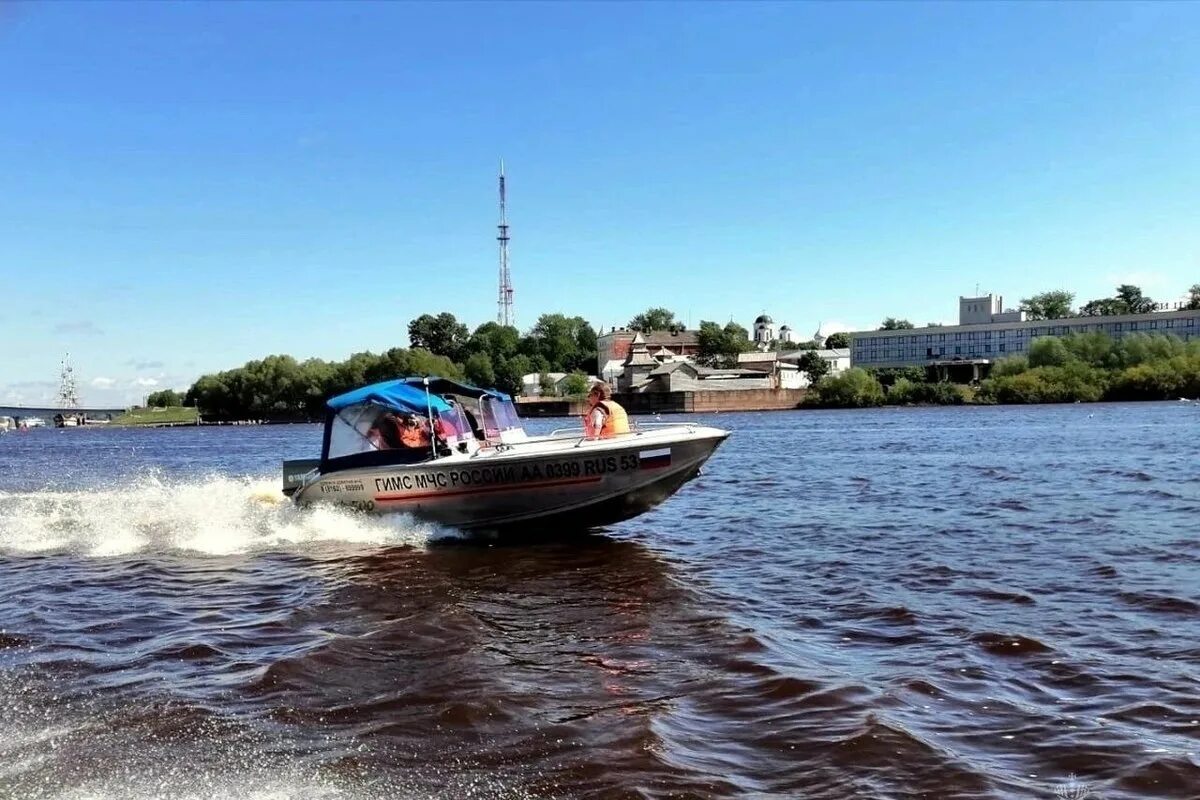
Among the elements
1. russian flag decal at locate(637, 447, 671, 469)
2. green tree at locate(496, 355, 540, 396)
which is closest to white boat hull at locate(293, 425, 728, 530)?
russian flag decal at locate(637, 447, 671, 469)

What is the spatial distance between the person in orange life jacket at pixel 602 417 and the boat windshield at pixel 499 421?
188 centimetres

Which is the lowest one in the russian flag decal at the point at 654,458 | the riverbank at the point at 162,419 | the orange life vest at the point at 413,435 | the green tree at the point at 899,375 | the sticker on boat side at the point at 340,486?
the riverbank at the point at 162,419

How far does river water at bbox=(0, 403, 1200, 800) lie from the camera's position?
6.15 meters

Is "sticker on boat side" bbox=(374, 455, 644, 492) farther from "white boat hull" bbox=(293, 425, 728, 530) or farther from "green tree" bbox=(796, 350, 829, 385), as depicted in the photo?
"green tree" bbox=(796, 350, 829, 385)

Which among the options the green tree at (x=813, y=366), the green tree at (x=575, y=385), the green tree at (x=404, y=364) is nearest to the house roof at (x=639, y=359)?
the green tree at (x=575, y=385)

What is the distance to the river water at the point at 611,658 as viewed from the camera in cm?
615

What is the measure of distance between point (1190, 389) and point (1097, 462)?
87.5 m

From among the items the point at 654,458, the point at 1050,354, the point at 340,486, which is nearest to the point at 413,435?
the point at 340,486

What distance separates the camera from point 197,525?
62.7 ft

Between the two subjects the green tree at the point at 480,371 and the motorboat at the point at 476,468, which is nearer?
the motorboat at the point at 476,468

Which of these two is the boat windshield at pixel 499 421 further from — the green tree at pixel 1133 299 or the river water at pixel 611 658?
the green tree at pixel 1133 299

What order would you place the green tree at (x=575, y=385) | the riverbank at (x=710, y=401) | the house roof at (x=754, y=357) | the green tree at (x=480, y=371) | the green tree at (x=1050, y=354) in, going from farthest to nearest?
the green tree at (x=480, y=371), the house roof at (x=754, y=357), the green tree at (x=575, y=385), the riverbank at (x=710, y=401), the green tree at (x=1050, y=354)

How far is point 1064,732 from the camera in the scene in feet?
22.1

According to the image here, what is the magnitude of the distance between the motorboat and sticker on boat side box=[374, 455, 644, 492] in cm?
2
